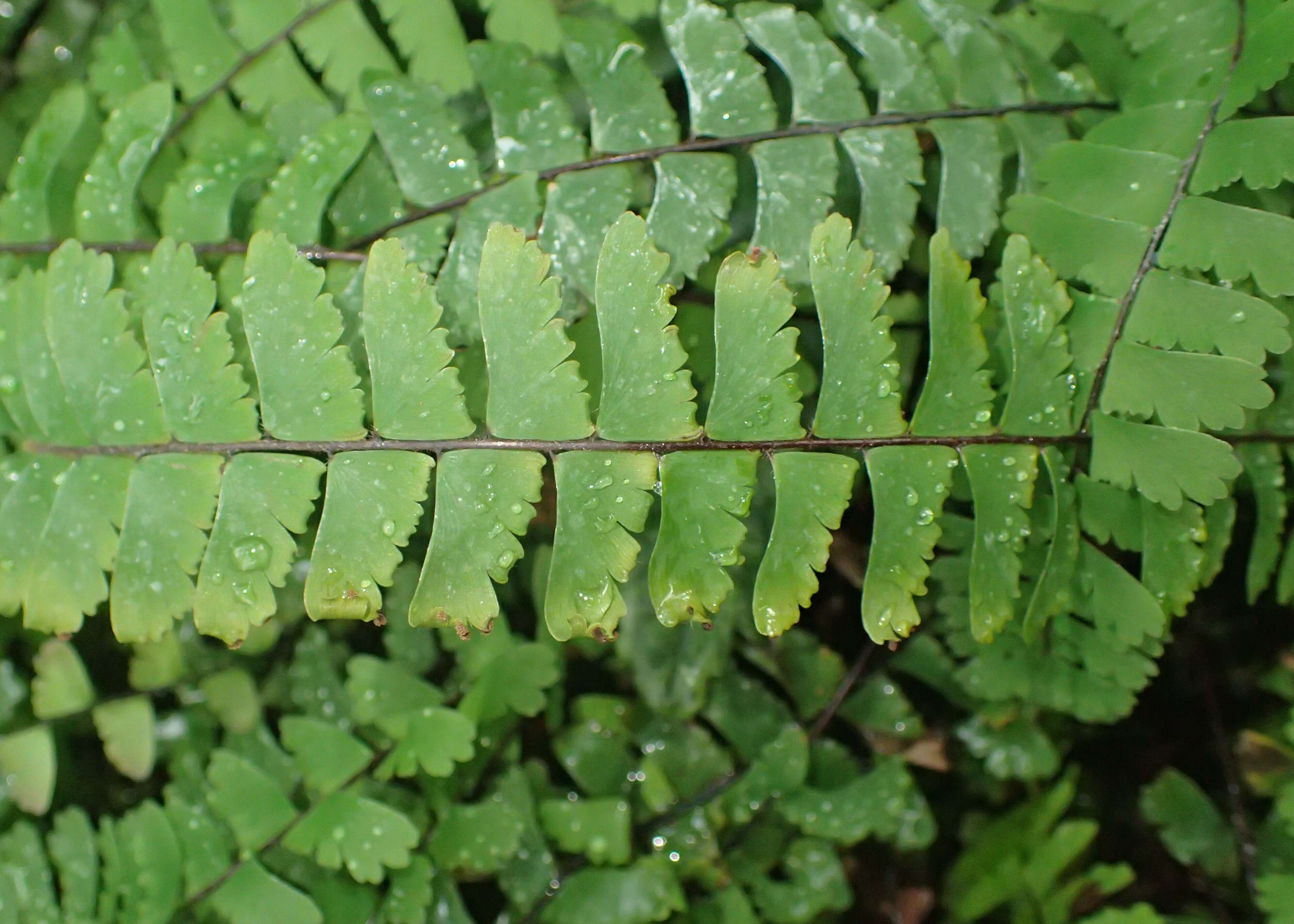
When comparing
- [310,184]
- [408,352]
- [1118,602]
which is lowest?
[1118,602]

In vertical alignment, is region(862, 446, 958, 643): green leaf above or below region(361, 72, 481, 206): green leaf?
below

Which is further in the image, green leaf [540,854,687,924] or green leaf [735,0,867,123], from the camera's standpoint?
green leaf [540,854,687,924]

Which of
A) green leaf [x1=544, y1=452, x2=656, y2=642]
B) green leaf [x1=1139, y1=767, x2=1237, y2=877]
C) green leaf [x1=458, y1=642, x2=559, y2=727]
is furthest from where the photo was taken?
green leaf [x1=1139, y1=767, x2=1237, y2=877]

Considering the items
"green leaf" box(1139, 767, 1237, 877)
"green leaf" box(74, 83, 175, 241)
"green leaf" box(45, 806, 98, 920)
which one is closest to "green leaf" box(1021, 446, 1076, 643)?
"green leaf" box(1139, 767, 1237, 877)

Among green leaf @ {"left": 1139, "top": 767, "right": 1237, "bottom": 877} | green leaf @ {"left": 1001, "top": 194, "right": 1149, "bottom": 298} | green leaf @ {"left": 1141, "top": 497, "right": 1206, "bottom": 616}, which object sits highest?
green leaf @ {"left": 1001, "top": 194, "right": 1149, "bottom": 298}

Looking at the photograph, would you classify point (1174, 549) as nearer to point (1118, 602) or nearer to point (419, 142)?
point (1118, 602)

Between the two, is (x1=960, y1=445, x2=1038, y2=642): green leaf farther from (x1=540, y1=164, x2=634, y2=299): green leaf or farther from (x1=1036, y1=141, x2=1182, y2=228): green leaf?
(x1=540, y1=164, x2=634, y2=299): green leaf

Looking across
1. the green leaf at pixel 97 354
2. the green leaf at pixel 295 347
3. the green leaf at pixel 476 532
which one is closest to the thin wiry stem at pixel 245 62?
the green leaf at pixel 97 354

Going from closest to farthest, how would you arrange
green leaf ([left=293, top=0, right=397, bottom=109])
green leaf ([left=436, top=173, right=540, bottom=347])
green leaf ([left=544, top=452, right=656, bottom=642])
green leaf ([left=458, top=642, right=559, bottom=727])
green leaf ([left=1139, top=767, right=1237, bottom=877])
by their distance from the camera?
green leaf ([left=544, top=452, right=656, bottom=642]), green leaf ([left=436, top=173, right=540, bottom=347]), green leaf ([left=293, top=0, right=397, bottom=109]), green leaf ([left=458, top=642, right=559, bottom=727]), green leaf ([left=1139, top=767, right=1237, bottom=877])

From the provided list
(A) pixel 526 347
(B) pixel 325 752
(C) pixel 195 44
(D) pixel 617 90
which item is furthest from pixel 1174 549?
(C) pixel 195 44
